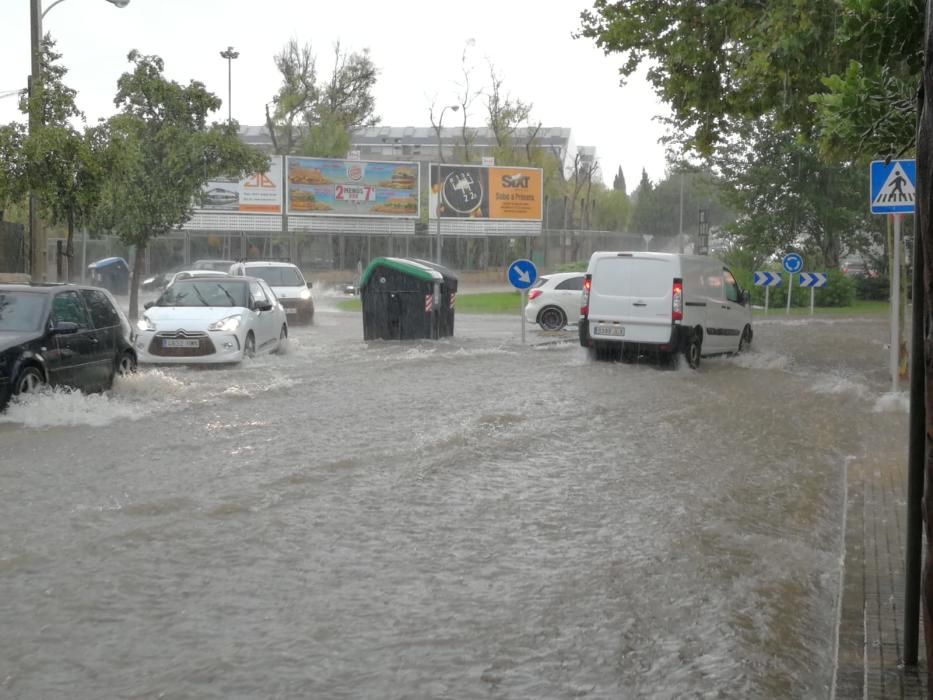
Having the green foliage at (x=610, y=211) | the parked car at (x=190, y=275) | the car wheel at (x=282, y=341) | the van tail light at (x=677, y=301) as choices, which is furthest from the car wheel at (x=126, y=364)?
the green foliage at (x=610, y=211)

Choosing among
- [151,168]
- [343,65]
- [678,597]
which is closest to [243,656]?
[678,597]

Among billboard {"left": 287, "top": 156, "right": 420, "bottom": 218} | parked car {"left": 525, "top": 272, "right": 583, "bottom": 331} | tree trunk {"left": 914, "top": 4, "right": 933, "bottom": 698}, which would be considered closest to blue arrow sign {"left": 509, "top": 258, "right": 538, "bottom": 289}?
parked car {"left": 525, "top": 272, "right": 583, "bottom": 331}

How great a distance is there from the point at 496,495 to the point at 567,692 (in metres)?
4.08

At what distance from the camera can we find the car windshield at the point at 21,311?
12680 mm

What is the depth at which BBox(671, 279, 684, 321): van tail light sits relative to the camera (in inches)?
733

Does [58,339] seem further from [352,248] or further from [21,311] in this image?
[352,248]

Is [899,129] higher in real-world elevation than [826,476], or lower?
higher

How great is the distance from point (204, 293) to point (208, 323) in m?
A: 1.49

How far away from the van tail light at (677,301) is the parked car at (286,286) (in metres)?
14.5

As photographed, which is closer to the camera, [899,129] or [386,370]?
[899,129]

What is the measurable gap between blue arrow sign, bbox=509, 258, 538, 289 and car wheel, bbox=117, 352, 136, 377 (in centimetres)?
941

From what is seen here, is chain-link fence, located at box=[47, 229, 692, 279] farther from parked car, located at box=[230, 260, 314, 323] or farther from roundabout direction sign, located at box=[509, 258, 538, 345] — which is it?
roundabout direction sign, located at box=[509, 258, 538, 345]

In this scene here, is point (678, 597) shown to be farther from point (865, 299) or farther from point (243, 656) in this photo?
point (865, 299)

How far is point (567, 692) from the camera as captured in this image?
4.86 metres
